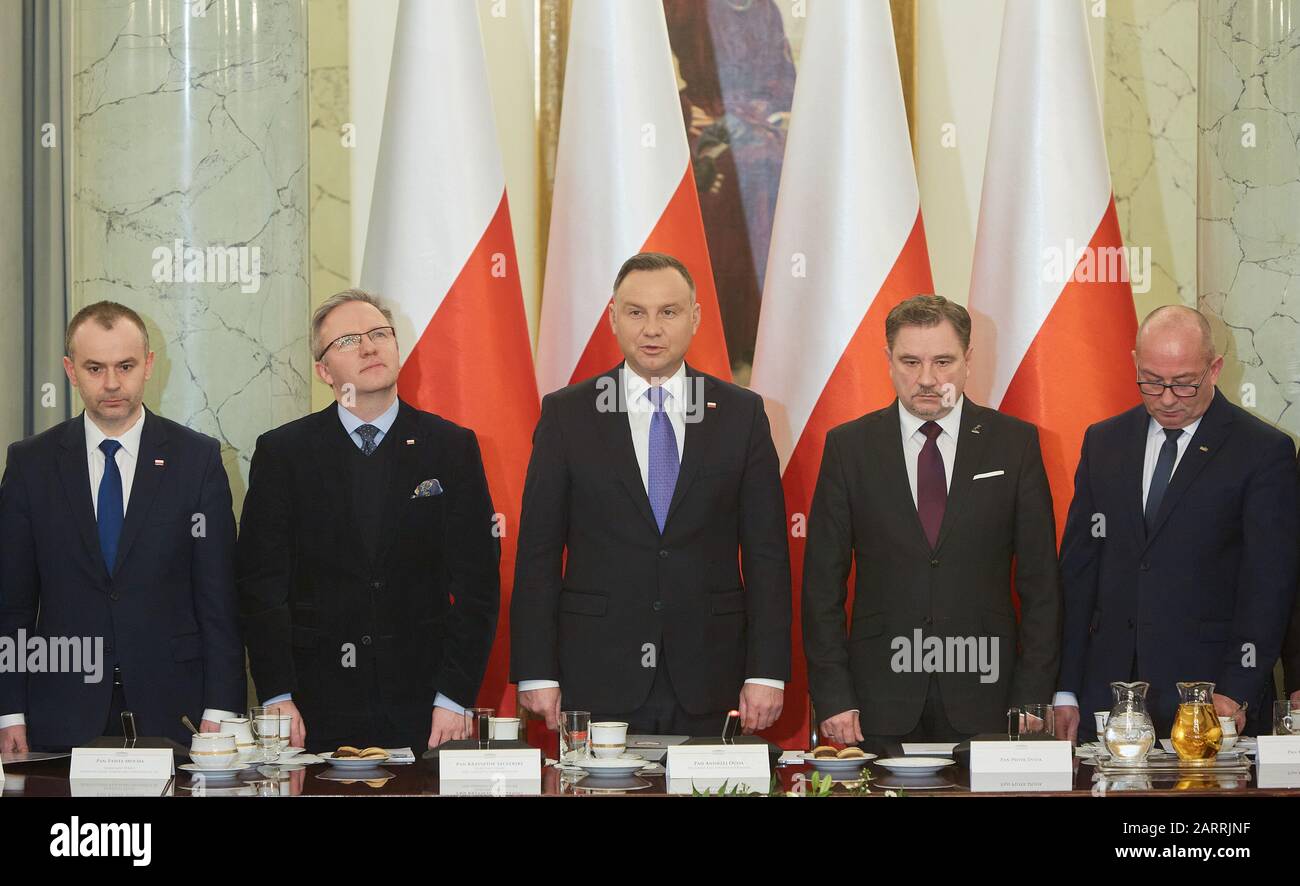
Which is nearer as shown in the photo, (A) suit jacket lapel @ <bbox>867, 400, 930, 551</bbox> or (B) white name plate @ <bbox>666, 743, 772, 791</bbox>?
(B) white name plate @ <bbox>666, 743, 772, 791</bbox>

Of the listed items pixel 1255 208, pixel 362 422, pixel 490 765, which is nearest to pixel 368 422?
pixel 362 422

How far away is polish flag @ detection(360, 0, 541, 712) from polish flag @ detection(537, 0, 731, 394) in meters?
0.20

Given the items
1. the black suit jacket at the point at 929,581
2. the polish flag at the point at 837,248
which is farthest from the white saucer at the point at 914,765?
the polish flag at the point at 837,248

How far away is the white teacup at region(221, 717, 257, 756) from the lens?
11.4 ft

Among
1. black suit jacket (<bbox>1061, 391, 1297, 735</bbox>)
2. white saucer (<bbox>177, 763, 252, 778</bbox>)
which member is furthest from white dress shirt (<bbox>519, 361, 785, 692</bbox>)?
white saucer (<bbox>177, 763, 252, 778</bbox>)

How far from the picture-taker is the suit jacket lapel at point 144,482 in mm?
4469

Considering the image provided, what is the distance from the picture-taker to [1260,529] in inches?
176

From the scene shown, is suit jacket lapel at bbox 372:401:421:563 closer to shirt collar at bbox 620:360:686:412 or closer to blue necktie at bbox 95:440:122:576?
shirt collar at bbox 620:360:686:412

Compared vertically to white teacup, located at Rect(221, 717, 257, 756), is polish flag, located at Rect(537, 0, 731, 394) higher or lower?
higher

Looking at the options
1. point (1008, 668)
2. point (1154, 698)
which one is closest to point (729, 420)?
point (1008, 668)

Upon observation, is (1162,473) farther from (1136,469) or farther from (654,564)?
(654,564)
